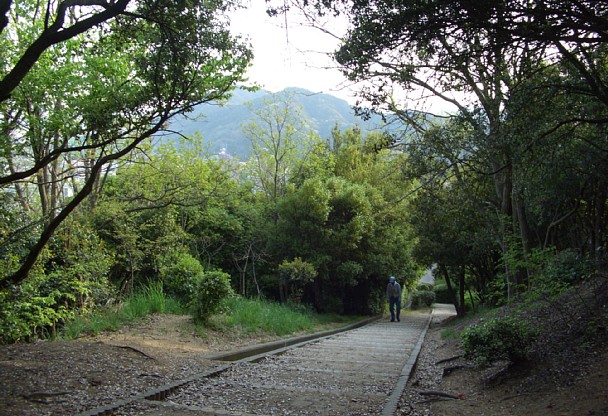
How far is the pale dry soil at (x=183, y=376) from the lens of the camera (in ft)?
15.0

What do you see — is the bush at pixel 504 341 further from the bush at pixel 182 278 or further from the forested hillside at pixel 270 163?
the bush at pixel 182 278

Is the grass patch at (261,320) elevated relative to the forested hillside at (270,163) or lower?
lower

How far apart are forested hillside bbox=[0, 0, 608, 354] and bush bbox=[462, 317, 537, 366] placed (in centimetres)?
95

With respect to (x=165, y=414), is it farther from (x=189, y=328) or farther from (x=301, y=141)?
(x=301, y=141)

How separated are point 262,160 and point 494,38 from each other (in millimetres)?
17767

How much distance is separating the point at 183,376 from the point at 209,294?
4.35 metres

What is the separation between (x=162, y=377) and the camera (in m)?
5.93

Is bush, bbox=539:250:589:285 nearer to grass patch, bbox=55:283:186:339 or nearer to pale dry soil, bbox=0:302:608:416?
pale dry soil, bbox=0:302:608:416

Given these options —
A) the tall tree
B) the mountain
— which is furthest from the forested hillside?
the mountain

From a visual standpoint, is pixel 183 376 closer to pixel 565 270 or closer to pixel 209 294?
pixel 209 294

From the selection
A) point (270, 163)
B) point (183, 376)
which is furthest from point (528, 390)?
point (270, 163)

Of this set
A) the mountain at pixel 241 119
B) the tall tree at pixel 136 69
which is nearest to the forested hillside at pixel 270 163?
the tall tree at pixel 136 69

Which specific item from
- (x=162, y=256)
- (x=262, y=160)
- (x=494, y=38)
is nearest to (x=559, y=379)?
(x=494, y=38)

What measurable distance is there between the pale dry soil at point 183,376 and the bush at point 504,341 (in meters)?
0.24
